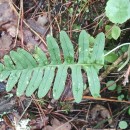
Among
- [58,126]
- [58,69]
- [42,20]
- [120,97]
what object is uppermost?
[42,20]

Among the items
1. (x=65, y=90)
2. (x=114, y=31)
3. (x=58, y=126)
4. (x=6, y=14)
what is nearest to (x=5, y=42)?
(x=6, y=14)

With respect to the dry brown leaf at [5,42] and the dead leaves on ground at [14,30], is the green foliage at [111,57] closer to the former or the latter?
the dead leaves on ground at [14,30]

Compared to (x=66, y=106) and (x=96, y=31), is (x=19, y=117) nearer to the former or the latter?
(x=66, y=106)

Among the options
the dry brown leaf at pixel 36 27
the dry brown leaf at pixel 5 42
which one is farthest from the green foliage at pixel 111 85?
the dry brown leaf at pixel 5 42

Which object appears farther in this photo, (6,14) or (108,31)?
(6,14)

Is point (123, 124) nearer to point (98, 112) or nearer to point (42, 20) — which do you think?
point (98, 112)

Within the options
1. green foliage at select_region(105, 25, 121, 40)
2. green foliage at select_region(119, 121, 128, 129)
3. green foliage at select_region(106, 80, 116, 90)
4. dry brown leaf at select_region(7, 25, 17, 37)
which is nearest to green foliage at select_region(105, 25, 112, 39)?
green foliage at select_region(105, 25, 121, 40)

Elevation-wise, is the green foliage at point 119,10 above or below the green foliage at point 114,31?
above
